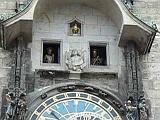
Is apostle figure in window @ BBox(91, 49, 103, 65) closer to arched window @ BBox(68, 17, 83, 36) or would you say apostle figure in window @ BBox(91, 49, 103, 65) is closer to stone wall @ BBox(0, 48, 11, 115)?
arched window @ BBox(68, 17, 83, 36)

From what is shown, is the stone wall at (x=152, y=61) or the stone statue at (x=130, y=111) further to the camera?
the stone wall at (x=152, y=61)

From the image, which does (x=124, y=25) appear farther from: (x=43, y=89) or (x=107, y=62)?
(x=43, y=89)

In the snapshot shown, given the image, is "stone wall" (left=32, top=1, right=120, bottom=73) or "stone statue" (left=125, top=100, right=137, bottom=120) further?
"stone wall" (left=32, top=1, right=120, bottom=73)

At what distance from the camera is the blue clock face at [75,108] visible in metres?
9.22

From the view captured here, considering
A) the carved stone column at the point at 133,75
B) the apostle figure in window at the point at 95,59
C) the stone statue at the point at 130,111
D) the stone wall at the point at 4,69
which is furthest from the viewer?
the apostle figure in window at the point at 95,59

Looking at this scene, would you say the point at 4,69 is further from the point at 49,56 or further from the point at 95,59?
the point at 95,59

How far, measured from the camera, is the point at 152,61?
33.4 ft

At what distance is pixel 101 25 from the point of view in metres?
10.4

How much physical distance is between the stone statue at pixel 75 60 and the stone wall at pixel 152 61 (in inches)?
→ 38.5

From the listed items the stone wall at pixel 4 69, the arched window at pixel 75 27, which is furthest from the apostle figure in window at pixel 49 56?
the stone wall at pixel 4 69

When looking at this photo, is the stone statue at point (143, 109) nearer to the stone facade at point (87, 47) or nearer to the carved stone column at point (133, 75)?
the carved stone column at point (133, 75)

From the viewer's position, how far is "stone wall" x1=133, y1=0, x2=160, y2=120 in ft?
31.8

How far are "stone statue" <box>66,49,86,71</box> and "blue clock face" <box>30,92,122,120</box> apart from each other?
0.47 metres

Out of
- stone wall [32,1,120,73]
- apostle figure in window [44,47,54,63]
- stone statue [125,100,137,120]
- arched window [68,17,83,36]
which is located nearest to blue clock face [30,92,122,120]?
stone statue [125,100,137,120]
